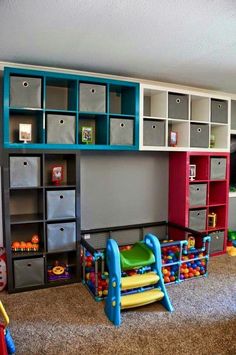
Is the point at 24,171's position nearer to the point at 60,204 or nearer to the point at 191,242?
the point at 60,204

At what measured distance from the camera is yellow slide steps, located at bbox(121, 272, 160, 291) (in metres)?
2.30

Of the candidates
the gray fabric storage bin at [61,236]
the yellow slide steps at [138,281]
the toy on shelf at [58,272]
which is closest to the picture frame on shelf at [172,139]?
the gray fabric storage bin at [61,236]

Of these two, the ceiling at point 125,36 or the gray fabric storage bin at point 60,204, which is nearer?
the ceiling at point 125,36

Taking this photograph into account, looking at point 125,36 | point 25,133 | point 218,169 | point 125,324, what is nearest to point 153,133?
point 218,169

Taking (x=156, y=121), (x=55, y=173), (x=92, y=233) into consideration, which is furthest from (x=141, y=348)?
(x=156, y=121)

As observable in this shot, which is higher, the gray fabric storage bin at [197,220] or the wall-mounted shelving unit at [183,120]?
the wall-mounted shelving unit at [183,120]

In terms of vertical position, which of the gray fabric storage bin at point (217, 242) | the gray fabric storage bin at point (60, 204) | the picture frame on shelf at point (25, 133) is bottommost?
the gray fabric storage bin at point (217, 242)

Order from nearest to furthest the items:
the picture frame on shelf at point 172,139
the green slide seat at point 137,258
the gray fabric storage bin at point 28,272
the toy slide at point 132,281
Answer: the toy slide at point 132,281, the green slide seat at point 137,258, the gray fabric storage bin at point 28,272, the picture frame on shelf at point 172,139

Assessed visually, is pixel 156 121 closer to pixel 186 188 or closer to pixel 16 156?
pixel 186 188

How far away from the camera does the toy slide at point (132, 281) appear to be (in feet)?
7.35

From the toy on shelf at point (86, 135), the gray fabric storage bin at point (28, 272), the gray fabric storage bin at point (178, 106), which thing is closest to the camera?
the gray fabric storage bin at point (28, 272)

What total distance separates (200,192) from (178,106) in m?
1.12

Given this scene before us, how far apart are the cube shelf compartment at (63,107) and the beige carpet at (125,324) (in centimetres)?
145

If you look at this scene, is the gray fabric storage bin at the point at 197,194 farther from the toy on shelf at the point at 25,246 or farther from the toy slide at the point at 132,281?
the toy on shelf at the point at 25,246
